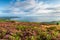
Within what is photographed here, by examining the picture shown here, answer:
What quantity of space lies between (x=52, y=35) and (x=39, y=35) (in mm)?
780

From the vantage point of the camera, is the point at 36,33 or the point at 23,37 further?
the point at 36,33

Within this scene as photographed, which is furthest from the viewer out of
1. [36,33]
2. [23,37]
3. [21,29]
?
[21,29]

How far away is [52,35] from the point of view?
14.3 meters

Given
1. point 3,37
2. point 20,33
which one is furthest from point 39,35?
point 3,37

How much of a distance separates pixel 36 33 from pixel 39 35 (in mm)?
498

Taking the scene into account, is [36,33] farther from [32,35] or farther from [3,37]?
[3,37]

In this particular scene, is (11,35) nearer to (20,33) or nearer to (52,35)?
(20,33)

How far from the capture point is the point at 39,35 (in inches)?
574

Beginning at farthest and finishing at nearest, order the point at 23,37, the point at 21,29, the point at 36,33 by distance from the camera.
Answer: the point at 21,29 < the point at 36,33 < the point at 23,37

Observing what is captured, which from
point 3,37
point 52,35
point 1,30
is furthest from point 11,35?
point 52,35

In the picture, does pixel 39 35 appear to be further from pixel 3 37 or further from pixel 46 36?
pixel 3 37

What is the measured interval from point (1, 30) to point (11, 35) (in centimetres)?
141

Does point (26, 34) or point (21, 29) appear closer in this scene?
point (26, 34)

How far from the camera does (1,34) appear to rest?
14641mm
